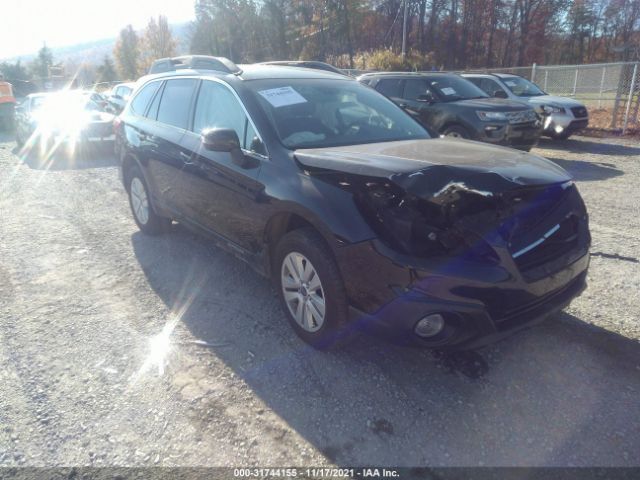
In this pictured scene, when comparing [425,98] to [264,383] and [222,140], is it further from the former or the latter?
[264,383]

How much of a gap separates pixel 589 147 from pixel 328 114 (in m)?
10.4

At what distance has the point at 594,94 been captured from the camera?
49.9 feet

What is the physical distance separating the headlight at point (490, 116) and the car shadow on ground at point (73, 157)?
7851 mm

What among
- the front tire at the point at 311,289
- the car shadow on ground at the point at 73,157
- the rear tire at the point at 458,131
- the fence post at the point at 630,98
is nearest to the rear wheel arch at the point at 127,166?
the front tire at the point at 311,289

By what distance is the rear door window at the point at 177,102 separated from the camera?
449cm

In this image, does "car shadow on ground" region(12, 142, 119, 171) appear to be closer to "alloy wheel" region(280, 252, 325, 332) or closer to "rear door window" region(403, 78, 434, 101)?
"rear door window" region(403, 78, 434, 101)

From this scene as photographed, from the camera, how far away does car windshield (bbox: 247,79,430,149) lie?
140 inches

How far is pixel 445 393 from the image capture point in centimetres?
280

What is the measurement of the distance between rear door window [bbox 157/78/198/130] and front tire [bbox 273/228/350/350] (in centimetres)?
200

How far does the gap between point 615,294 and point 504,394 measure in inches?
69.1

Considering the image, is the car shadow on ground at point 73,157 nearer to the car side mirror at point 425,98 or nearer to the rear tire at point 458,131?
the car side mirror at point 425,98

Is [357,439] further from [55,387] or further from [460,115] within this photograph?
[460,115]

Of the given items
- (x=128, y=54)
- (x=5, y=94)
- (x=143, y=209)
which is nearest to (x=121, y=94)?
(x=5, y=94)

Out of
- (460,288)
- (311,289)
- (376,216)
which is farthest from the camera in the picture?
(311,289)
